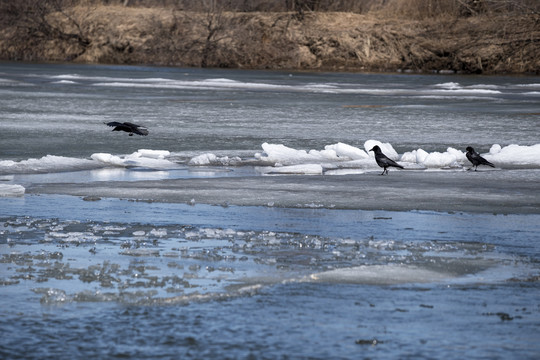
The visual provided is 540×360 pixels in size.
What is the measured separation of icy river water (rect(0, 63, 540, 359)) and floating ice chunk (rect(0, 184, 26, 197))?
12 millimetres

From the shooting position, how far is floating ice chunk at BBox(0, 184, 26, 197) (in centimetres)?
862

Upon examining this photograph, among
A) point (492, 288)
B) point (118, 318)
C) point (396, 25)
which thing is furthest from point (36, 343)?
point (396, 25)

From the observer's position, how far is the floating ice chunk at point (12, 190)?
8.62 m

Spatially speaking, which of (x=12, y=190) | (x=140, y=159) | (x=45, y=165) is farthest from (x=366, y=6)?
(x=12, y=190)

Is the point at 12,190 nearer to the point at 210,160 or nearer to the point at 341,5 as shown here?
the point at 210,160

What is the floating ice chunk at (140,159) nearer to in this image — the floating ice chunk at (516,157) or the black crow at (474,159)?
the black crow at (474,159)

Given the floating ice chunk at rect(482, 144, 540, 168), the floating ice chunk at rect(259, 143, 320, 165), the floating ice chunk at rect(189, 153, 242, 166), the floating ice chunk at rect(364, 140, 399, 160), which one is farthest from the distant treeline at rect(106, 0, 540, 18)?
the floating ice chunk at rect(189, 153, 242, 166)

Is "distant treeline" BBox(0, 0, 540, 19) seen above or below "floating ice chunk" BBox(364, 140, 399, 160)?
above

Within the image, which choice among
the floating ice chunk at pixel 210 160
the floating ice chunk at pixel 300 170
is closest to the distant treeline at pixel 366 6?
the floating ice chunk at pixel 210 160

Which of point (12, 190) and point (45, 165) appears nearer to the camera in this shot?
point (12, 190)

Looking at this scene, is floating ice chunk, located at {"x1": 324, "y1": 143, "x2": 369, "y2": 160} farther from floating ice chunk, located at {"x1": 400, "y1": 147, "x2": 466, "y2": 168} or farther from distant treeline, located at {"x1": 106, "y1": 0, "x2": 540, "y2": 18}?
distant treeline, located at {"x1": 106, "y1": 0, "x2": 540, "y2": 18}

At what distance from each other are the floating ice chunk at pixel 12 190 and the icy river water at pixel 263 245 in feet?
0.04

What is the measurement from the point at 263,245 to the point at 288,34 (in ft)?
134

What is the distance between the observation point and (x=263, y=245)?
6.64 meters
